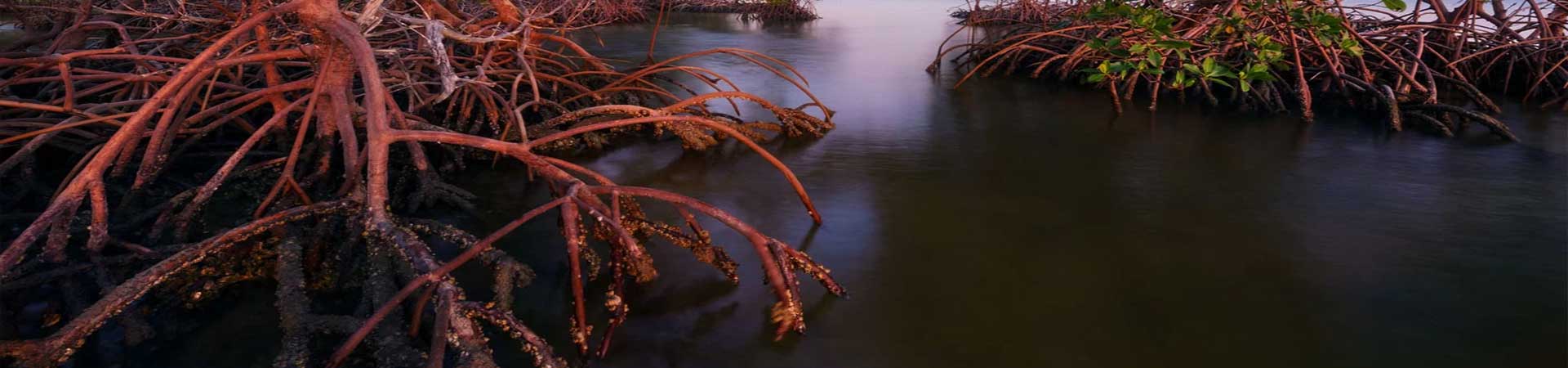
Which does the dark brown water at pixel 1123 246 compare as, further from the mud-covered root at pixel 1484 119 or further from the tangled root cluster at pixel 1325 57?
the tangled root cluster at pixel 1325 57

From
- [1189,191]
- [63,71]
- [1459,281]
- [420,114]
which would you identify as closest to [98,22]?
[63,71]

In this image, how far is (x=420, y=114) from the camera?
11.2ft

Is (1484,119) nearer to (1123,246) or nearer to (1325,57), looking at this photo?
(1325,57)

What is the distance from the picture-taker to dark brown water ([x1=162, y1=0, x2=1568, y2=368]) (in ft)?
5.82

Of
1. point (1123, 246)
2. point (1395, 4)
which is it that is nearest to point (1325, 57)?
point (1395, 4)

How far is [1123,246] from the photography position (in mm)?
2314

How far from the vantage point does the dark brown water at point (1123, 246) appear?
5.82ft

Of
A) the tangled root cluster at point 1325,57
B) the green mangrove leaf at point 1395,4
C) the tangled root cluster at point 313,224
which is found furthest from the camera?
the tangled root cluster at point 1325,57

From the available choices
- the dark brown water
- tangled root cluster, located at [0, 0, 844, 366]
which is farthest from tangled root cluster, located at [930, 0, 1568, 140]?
tangled root cluster, located at [0, 0, 844, 366]

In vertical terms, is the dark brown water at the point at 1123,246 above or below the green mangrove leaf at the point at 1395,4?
below

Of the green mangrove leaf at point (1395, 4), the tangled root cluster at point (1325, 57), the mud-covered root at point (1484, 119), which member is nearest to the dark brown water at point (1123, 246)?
the mud-covered root at point (1484, 119)

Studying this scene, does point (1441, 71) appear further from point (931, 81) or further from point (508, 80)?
point (508, 80)

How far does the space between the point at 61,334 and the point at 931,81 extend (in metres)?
5.07

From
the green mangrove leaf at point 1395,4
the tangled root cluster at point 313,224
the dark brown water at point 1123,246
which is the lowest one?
the dark brown water at point 1123,246
